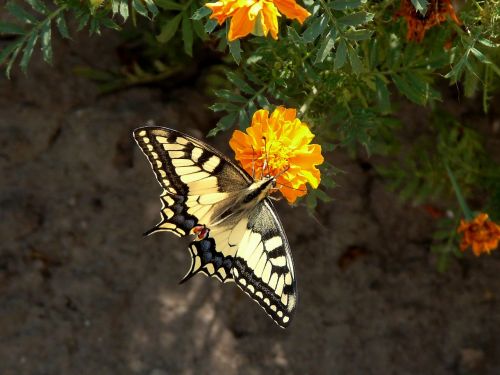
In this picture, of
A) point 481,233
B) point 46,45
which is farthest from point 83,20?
point 481,233

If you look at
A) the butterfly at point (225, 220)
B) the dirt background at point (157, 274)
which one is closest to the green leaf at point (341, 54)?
the butterfly at point (225, 220)

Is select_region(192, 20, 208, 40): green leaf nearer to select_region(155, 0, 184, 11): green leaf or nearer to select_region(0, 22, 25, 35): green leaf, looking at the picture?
select_region(155, 0, 184, 11): green leaf

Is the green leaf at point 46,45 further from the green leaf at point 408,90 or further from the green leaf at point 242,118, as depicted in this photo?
the green leaf at point 408,90

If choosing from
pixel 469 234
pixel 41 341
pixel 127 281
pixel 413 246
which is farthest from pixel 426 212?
pixel 41 341

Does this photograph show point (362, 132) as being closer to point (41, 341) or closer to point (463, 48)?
point (463, 48)

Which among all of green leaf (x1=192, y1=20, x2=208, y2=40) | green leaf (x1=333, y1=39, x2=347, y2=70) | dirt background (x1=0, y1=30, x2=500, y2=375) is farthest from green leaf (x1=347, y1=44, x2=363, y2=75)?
dirt background (x1=0, y1=30, x2=500, y2=375)

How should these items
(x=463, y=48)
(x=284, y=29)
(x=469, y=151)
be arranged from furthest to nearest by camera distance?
(x=469, y=151) → (x=284, y=29) → (x=463, y=48)

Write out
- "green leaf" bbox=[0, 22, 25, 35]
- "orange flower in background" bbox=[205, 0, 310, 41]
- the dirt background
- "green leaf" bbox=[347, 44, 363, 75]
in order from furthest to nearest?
the dirt background → "green leaf" bbox=[0, 22, 25, 35] → "green leaf" bbox=[347, 44, 363, 75] → "orange flower in background" bbox=[205, 0, 310, 41]
